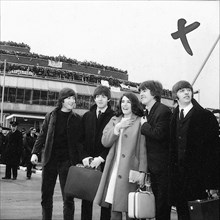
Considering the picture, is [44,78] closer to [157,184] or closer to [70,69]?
[70,69]

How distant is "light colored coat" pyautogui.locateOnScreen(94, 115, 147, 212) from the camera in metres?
3.62

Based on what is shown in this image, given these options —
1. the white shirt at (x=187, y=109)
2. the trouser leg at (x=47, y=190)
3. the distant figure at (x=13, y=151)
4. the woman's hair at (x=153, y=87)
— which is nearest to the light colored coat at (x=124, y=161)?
the woman's hair at (x=153, y=87)

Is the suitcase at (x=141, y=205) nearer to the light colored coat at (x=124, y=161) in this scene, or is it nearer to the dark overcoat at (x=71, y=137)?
the light colored coat at (x=124, y=161)

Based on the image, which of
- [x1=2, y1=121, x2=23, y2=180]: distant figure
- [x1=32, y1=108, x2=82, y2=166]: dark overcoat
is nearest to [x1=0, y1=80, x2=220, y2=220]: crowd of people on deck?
[x1=32, y1=108, x2=82, y2=166]: dark overcoat

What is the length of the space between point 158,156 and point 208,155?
0.45 metres

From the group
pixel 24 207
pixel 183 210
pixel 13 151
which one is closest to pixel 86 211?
pixel 183 210

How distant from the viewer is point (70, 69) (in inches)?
1277

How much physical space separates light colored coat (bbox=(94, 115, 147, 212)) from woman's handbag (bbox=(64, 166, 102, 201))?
161mm

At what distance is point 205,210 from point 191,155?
566mm

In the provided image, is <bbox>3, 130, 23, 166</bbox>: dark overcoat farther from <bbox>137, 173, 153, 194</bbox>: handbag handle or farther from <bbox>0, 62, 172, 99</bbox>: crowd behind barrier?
<bbox>0, 62, 172, 99</bbox>: crowd behind barrier

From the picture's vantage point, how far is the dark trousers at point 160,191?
366cm

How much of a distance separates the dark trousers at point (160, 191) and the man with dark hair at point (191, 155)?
2.3 inches

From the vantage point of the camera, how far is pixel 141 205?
3.41 metres

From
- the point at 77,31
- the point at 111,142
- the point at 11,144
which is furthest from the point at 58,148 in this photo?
the point at 11,144
